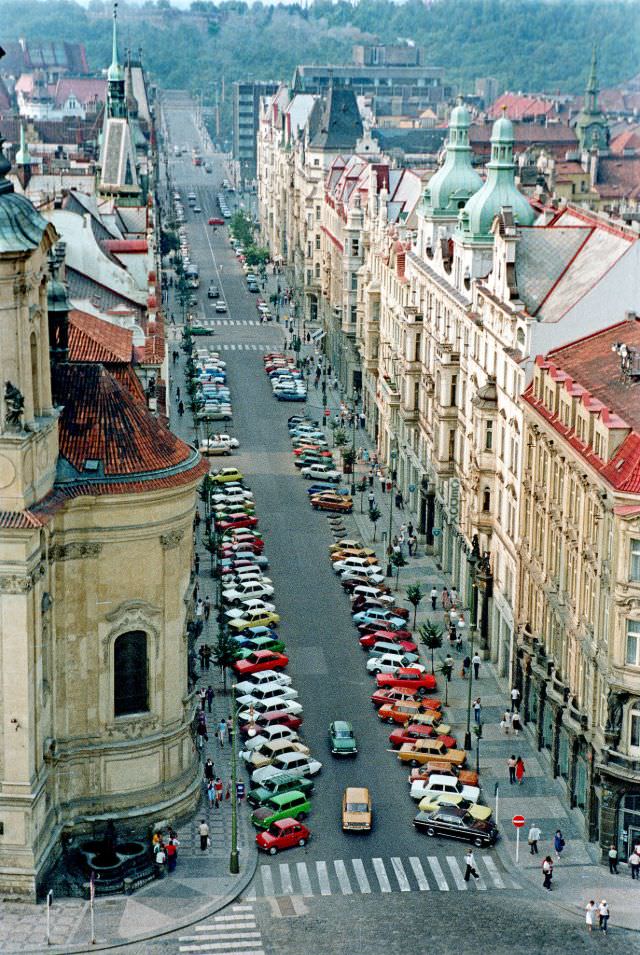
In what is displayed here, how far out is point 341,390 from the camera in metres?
191

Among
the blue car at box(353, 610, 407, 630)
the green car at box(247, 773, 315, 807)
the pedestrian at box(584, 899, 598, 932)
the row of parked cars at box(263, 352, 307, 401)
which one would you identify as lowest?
the row of parked cars at box(263, 352, 307, 401)

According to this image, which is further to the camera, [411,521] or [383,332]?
[383,332]

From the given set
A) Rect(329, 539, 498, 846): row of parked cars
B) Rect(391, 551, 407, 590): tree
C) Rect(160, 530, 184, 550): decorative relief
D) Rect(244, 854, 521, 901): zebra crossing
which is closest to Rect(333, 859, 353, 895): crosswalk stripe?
Rect(244, 854, 521, 901): zebra crossing

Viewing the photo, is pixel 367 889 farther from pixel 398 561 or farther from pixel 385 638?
pixel 398 561

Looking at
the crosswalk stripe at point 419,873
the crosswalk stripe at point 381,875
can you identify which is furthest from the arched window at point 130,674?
the crosswalk stripe at point 419,873

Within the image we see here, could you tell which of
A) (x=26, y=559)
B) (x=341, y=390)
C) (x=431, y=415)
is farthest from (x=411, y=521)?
(x=26, y=559)

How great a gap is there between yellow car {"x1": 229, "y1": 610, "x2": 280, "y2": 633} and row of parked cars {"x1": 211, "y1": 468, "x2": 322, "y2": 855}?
64mm

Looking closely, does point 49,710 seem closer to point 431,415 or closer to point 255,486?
point 431,415

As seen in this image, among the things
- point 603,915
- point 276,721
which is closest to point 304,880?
point 603,915

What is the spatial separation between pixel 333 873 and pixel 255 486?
235 feet

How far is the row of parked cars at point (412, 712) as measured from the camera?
8562cm

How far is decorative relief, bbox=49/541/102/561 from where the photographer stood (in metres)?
80.4

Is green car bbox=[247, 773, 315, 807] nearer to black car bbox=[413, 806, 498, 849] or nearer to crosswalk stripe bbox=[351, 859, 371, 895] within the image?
black car bbox=[413, 806, 498, 849]

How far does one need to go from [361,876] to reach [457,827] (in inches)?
257
